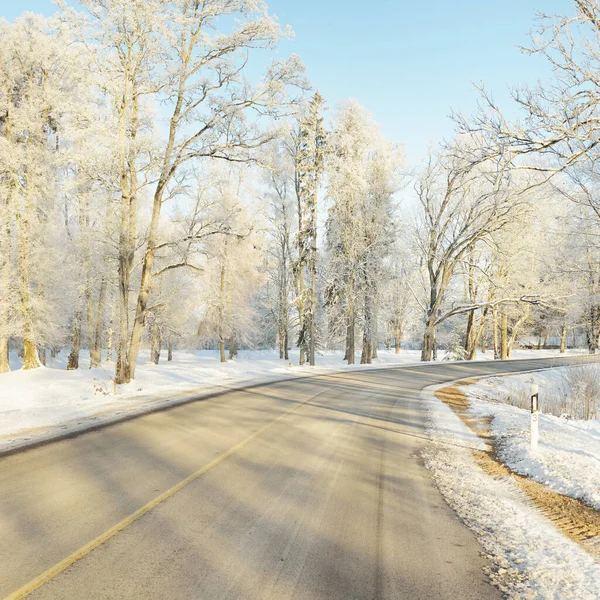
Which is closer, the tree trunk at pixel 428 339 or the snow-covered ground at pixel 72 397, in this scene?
the snow-covered ground at pixel 72 397

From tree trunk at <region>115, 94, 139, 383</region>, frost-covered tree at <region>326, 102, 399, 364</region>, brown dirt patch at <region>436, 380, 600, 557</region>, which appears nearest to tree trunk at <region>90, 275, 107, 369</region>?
tree trunk at <region>115, 94, 139, 383</region>

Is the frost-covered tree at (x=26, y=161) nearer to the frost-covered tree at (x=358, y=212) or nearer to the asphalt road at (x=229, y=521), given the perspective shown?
the asphalt road at (x=229, y=521)

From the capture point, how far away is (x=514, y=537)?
12.8 ft

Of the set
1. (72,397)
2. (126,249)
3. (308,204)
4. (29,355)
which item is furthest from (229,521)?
(308,204)

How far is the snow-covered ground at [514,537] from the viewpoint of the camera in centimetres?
309

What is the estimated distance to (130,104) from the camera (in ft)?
49.6

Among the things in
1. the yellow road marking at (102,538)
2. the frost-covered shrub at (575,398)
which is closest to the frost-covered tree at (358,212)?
the frost-covered shrub at (575,398)

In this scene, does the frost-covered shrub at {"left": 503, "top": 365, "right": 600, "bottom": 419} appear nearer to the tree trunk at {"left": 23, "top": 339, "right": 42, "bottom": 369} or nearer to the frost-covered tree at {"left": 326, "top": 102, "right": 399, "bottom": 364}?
the frost-covered tree at {"left": 326, "top": 102, "right": 399, "bottom": 364}

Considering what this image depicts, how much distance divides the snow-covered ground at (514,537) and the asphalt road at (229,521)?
0.19 meters

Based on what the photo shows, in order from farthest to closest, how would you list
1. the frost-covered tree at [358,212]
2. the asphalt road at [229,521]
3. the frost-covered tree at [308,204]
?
the frost-covered tree at [358,212] → the frost-covered tree at [308,204] → the asphalt road at [229,521]

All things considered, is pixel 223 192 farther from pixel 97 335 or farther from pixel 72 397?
pixel 72 397

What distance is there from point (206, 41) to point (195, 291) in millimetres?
20700

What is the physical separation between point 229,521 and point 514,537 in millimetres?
2632

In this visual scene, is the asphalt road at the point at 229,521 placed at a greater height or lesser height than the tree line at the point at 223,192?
→ lesser
